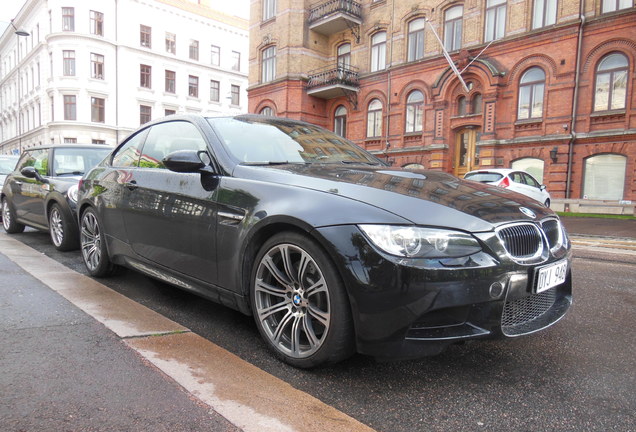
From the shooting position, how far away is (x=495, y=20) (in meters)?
20.1

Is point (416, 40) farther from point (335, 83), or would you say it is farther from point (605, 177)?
point (605, 177)

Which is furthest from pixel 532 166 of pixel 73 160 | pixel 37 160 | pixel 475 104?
pixel 37 160

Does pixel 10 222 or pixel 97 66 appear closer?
pixel 10 222

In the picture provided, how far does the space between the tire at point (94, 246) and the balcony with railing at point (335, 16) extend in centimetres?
2303

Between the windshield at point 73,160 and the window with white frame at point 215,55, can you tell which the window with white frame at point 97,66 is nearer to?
the window with white frame at point 215,55

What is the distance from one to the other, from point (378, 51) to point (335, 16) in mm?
3035

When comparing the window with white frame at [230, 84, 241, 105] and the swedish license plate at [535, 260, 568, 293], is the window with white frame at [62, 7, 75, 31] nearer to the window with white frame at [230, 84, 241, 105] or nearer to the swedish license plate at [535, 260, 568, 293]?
the window with white frame at [230, 84, 241, 105]

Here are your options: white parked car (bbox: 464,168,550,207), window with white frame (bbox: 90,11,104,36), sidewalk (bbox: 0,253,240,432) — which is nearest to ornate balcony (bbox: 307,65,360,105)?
white parked car (bbox: 464,168,550,207)

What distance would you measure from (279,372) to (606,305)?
2911mm

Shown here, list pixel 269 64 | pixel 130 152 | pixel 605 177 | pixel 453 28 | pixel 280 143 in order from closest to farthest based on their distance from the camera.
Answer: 1. pixel 280 143
2. pixel 130 152
3. pixel 605 177
4. pixel 453 28
5. pixel 269 64

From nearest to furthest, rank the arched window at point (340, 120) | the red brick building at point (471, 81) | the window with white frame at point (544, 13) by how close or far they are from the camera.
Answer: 1. the red brick building at point (471, 81)
2. the window with white frame at point (544, 13)
3. the arched window at point (340, 120)

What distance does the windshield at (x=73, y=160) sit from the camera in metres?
6.43

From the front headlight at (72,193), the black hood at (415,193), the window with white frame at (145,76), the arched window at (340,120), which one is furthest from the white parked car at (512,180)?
the window with white frame at (145,76)

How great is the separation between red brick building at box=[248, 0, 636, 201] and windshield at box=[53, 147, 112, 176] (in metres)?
17.5
